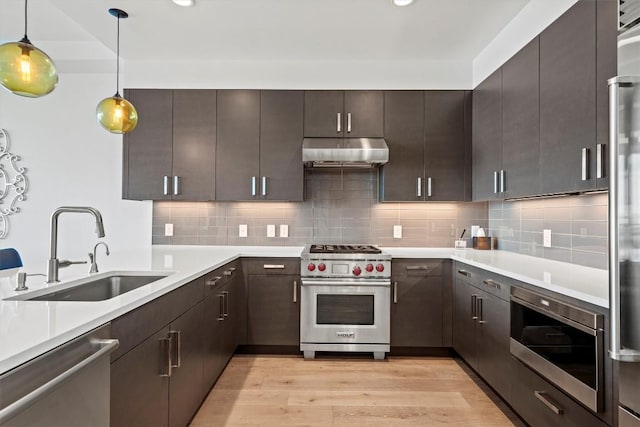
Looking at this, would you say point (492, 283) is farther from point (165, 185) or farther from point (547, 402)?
point (165, 185)

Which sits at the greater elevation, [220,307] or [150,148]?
[150,148]

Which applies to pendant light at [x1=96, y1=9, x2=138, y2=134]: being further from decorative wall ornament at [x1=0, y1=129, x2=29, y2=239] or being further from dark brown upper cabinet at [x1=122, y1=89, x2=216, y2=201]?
decorative wall ornament at [x1=0, y1=129, x2=29, y2=239]

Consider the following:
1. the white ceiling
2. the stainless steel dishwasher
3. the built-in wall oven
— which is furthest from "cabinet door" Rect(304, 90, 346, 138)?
the stainless steel dishwasher

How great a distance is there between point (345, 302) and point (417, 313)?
618 millimetres

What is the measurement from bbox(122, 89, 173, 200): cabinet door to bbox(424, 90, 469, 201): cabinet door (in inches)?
92.2

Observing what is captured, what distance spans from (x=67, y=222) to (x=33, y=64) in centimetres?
267

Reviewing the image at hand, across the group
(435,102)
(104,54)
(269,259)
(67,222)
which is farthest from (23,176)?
(435,102)

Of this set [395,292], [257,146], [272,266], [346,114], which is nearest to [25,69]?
[257,146]

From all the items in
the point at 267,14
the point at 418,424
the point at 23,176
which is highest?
the point at 267,14

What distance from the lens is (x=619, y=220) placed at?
4.41 ft

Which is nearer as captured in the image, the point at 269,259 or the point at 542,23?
the point at 542,23

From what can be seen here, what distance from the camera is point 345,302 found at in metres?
3.49

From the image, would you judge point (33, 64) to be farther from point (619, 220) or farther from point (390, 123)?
point (390, 123)

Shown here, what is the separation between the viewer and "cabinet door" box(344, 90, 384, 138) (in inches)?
150
